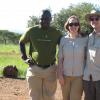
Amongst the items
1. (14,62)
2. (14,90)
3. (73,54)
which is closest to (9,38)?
(14,62)

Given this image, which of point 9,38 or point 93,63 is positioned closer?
point 93,63

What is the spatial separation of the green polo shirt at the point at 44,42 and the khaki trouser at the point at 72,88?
46 centimetres

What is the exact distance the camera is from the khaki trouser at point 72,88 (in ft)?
21.5

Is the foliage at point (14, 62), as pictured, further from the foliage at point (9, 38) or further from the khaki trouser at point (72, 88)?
the foliage at point (9, 38)

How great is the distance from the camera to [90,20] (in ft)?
20.6

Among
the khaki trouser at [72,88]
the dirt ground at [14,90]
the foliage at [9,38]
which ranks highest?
the khaki trouser at [72,88]

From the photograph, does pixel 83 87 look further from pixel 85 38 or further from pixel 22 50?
pixel 22 50

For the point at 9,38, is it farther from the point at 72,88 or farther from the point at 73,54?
the point at 73,54

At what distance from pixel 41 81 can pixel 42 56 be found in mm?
414

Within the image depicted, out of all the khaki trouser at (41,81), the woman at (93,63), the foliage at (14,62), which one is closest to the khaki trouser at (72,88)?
the woman at (93,63)

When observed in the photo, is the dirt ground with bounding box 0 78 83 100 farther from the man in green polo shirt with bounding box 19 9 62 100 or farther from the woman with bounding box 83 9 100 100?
the woman with bounding box 83 9 100 100

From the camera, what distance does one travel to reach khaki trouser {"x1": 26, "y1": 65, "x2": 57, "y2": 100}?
22.7 feet

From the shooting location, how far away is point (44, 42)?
268 inches

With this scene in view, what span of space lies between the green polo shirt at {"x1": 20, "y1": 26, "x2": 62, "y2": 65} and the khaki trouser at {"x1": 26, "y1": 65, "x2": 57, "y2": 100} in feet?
0.44
